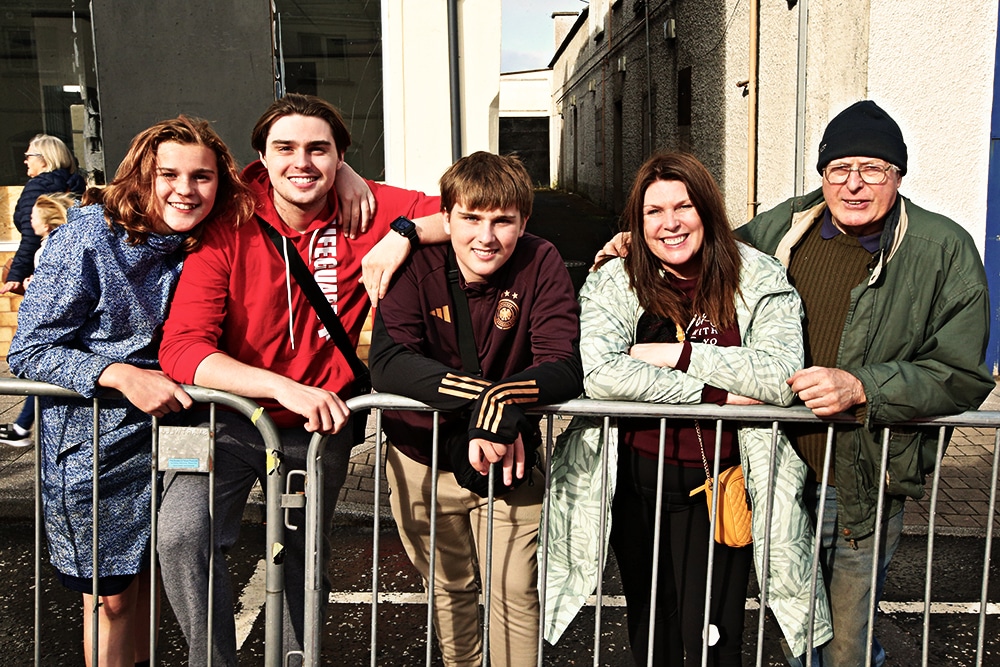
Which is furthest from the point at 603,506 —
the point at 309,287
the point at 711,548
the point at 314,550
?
the point at 309,287

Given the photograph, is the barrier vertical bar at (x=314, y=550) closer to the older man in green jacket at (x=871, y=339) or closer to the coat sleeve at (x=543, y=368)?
the coat sleeve at (x=543, y=368)

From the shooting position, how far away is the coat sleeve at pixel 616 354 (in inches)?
104

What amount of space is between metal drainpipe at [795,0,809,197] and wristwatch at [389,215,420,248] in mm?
6012

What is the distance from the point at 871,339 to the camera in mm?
2738

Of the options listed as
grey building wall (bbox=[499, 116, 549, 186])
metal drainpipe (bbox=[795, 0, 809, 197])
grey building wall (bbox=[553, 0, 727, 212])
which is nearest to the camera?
metal drainpipe (bbox=[795, 0, 809, 197])

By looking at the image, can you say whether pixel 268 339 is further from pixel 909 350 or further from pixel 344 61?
pixel 344 61

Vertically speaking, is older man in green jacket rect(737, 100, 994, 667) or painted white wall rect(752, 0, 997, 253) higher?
painted white wall rect(752, 0, 997, 253)

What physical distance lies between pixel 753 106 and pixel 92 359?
8357mm

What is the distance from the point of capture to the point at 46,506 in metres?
2.89

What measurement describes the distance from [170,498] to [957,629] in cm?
337

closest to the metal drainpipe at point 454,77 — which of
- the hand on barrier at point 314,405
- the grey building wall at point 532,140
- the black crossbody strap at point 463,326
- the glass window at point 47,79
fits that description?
the glass window at point 47,79

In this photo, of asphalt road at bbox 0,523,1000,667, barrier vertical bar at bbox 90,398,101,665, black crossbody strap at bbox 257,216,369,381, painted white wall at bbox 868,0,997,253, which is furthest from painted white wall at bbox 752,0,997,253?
barrier vertical bar at bbox 90,398,101,665

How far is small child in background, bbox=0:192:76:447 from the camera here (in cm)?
597

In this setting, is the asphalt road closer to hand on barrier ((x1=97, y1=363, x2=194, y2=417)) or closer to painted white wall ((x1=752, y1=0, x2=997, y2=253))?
hand on barrier ((x1=97, y1=363, x2=194, y2=417))
